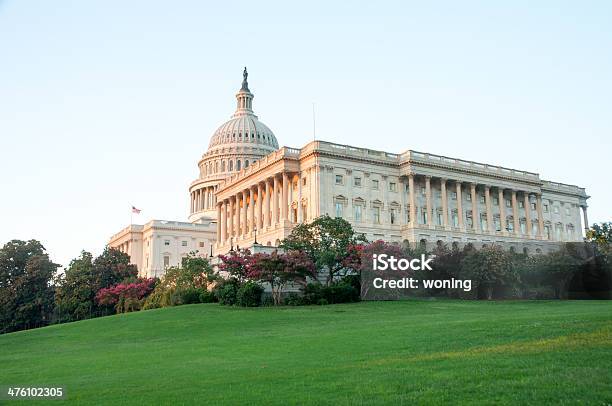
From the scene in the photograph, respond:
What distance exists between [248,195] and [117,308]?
3742cm

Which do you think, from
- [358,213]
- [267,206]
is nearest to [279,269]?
[358,213]

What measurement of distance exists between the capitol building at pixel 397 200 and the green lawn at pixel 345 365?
5049 cm

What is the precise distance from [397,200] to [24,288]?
5489 cm

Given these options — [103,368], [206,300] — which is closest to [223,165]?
[206,300]

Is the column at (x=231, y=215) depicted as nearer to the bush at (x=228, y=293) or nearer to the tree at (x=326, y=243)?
the tree at (x=326, y=243)

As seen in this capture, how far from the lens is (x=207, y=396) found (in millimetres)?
16969

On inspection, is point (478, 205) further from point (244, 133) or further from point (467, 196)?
point (244, 133)

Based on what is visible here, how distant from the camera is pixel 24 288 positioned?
8812cm

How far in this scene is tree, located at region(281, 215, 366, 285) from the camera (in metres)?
61.0

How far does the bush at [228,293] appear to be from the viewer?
58.5m

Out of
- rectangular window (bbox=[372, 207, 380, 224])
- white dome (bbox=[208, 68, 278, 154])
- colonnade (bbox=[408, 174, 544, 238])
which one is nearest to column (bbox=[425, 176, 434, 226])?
colonnade (bbox=[408, 174, 544, 238])

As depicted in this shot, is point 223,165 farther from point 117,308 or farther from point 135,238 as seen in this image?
point 117,308

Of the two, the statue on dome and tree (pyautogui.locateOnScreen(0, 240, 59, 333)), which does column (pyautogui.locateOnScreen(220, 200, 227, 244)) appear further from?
the statue on dome

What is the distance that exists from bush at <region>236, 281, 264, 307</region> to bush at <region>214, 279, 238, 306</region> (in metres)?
0.86
